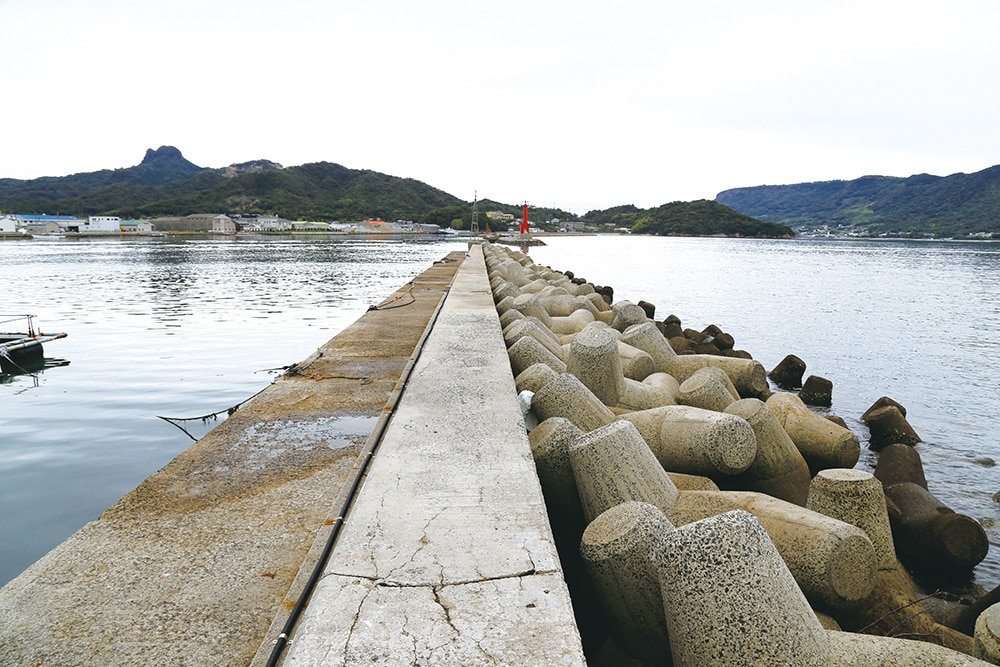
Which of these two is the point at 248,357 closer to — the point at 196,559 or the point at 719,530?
the point at 196,559

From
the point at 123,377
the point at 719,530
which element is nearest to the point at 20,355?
the point at 123,377

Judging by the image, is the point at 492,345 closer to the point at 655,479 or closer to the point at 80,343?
the point at 655,479

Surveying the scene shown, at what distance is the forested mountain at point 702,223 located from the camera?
5581 inches

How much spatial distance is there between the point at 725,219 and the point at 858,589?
501 ft

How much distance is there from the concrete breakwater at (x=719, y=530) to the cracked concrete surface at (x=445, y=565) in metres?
0.38

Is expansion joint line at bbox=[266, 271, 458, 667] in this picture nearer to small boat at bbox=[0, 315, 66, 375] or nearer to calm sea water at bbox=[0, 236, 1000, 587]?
calm sea water at bbox=[0, 236, 1000, 587]

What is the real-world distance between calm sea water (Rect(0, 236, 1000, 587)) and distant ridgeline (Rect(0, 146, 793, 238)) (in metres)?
105

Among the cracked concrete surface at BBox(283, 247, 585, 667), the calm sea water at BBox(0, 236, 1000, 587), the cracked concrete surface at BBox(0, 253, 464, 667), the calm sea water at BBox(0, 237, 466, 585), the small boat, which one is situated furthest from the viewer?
the small boat

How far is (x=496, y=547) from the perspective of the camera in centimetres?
235

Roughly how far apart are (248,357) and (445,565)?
33.1ft

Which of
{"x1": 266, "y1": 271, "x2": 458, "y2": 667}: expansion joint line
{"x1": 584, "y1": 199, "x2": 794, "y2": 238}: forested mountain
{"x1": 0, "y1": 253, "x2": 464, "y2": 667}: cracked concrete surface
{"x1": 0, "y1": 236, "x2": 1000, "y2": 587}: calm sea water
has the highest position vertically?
{"x1": 584, "y1": 199, "x2": 794, "y2": 238}: forested mountain

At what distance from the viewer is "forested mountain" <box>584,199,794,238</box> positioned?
14175 cm

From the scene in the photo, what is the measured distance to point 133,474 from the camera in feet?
20.0

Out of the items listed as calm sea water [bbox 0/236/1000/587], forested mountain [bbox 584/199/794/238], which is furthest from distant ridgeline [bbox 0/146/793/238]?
calm sea water [bbox 0/236/1000/587]
